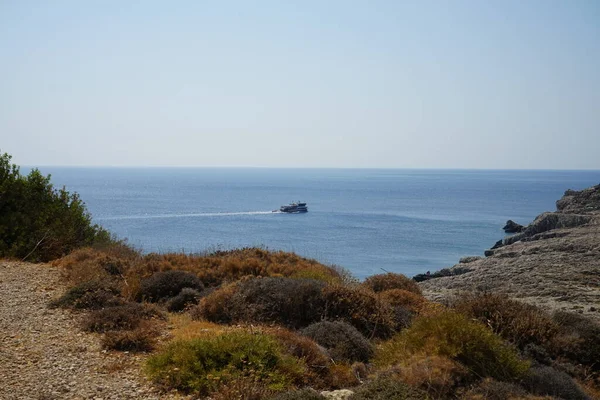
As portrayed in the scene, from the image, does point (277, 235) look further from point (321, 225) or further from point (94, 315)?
point (94, 315)

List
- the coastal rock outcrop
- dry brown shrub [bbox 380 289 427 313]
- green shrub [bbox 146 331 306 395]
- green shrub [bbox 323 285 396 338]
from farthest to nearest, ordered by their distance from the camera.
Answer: the coastal rock outcrop → dry brown shrub [bbox 380 289 427 313] → green shrub [bbox 323 285 396 338] → green shrub [bbox 146 331 306 395]

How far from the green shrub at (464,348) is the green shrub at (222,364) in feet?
5.51

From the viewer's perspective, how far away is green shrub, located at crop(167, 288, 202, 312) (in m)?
11.9

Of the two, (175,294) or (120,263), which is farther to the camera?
(120,263)

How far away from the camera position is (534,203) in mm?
143250

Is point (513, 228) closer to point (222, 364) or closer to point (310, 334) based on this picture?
point (310, 334)

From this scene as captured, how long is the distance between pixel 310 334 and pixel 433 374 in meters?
2.97

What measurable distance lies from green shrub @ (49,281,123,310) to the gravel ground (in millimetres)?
278

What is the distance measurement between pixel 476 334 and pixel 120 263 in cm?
1021

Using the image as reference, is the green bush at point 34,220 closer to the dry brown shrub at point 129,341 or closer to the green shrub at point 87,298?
the green shrub at point 87,298

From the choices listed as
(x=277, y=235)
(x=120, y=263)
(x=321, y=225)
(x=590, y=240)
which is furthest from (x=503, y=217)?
(x=120, y=263)

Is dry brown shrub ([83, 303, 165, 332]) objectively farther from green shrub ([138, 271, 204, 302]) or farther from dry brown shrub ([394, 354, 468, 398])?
dry brown shrub ([394, 354, 468, 398])

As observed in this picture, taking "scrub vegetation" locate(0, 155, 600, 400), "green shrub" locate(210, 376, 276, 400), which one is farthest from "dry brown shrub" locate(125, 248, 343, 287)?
"green shrub" locate(210, 376, 276, 400)

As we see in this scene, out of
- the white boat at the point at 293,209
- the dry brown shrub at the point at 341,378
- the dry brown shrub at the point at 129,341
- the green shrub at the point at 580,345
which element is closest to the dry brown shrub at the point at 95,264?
the dry brown shrub at the point at 129,341
